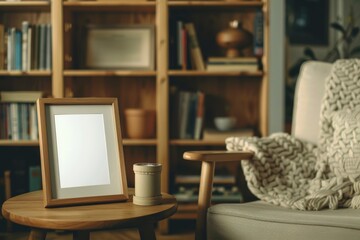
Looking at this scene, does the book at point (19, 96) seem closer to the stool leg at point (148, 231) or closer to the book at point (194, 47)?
the book at point (194, 47)

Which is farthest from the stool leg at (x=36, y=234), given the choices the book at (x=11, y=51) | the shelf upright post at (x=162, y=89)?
the book at (x=11, y=51)

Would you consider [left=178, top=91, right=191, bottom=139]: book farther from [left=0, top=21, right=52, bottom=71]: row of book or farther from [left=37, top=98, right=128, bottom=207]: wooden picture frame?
[left=37, top=98, right=128, bottom=207]: wooden picture frame

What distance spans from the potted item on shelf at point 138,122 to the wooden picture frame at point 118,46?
26 cm

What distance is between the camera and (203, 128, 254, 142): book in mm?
2523

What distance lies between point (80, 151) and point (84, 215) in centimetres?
21

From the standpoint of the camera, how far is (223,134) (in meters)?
2.53

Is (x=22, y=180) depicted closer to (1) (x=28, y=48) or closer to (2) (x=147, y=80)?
(1) (x=28, y=48)

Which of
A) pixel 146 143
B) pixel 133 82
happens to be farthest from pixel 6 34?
pixel 146 143

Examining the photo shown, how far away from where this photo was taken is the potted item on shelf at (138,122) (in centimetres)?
257

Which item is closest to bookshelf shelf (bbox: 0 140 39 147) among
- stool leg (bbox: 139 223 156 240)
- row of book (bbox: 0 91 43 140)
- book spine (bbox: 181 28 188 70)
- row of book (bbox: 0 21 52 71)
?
row of book (bbox: 0 91 43 140)

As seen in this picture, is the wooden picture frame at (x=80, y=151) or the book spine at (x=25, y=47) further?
the book spine at (x=25, y=47)

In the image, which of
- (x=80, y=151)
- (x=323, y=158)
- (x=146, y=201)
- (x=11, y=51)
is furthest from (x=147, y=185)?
(x=11, y=51)

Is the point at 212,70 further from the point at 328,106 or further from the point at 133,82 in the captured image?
the point at 328,106

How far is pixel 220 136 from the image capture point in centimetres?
253
